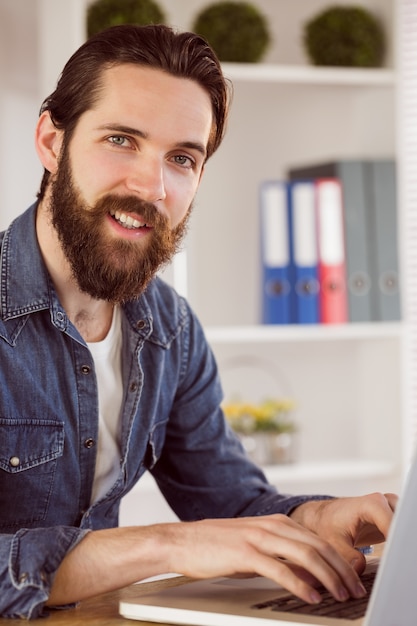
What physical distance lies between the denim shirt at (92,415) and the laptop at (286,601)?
0.32 meters

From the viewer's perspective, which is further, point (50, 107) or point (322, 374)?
point (322, 374)

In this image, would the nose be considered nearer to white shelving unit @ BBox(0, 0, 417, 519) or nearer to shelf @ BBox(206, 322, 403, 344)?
shelf @ BBox(206, 322, 403, 344)

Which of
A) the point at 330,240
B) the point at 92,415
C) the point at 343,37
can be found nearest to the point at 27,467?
the point at 92,415

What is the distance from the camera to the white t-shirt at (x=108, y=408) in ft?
5.16

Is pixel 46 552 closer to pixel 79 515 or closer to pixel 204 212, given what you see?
pixel 79 515

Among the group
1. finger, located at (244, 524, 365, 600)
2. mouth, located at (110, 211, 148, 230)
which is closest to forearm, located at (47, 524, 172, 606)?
finger, located at (244, 524, 365, 600)

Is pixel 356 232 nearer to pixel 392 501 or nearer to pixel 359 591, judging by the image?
pixel 392 501

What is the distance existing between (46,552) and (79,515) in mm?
475

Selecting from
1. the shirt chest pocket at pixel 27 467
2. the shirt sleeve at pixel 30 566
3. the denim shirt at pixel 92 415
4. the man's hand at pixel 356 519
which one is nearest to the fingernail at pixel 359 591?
the man's hand at pixel 356 519

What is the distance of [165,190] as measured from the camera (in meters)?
1.58

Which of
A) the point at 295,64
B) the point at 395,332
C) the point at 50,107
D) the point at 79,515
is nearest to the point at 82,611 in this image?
the point at 79,515

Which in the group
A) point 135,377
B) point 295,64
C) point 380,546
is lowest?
point 380,546

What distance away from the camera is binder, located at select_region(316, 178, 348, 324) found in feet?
A: 9.48

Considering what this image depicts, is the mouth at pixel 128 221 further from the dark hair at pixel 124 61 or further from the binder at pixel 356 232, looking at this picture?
the binder at pixel 356 232
